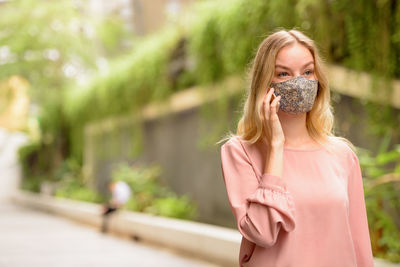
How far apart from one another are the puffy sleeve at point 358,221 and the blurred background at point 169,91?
694 mm

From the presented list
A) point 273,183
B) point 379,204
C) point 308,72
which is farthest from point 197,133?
point 273,183

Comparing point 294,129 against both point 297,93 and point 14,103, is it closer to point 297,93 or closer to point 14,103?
point 297,93

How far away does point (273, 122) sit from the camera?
1859mm

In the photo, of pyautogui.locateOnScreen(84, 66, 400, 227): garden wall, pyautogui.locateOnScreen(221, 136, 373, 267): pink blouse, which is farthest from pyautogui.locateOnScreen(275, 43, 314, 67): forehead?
pyautogui.locateOnScreen(84, 66, 400, 227): garden wall

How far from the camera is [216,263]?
7.00 meters

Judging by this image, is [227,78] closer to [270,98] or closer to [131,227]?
[131,227]

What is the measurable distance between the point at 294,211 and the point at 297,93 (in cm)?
38

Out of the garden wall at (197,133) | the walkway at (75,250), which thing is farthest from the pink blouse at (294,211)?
the walkway at (75,250)

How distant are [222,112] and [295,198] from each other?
7.12 meters

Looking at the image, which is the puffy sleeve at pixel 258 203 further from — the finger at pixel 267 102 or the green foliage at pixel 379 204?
the green foliage at pixel 379 204

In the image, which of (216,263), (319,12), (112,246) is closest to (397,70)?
(319,12)

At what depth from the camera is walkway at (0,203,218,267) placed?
7473mm

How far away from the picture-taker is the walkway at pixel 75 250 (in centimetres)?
747

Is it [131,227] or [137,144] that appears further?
[137,144]
